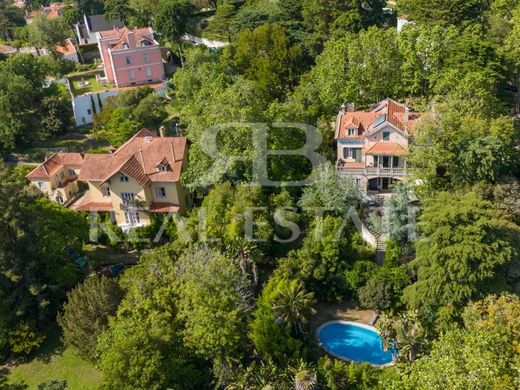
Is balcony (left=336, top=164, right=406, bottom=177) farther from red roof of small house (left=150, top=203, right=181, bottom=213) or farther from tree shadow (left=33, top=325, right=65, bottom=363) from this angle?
tree shadow (left=33, top=325, right=65, bottom=363)

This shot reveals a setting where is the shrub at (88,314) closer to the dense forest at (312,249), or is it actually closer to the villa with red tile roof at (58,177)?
the dense forest at (312,249)

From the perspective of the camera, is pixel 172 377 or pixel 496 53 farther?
pixel 496 53

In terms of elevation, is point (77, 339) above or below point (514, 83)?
below

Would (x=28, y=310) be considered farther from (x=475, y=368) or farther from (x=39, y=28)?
(x=39, y=28)

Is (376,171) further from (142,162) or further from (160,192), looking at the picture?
(142,162)

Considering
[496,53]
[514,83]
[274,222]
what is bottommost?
[274,222]

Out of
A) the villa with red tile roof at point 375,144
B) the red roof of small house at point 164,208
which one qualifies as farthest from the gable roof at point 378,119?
the red roof of small house at point 164,208

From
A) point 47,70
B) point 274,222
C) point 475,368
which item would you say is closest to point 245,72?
point 274,222
